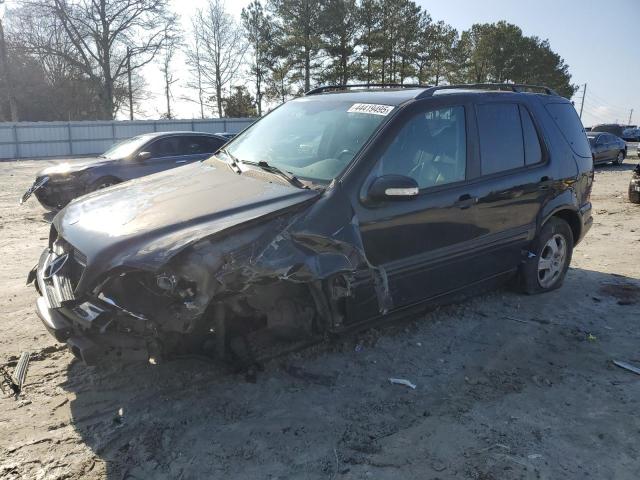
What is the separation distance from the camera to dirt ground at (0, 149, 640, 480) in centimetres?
265

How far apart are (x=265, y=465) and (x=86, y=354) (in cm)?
115

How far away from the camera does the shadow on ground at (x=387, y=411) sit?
2662mm

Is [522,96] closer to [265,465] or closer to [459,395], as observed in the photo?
[459,395]

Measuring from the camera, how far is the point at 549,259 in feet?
17.0

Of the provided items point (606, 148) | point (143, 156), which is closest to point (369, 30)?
point (606, 148)

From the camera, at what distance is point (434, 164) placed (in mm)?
3879

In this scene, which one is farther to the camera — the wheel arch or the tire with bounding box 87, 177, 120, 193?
the tire with bounding box 87, 177, 120, 193

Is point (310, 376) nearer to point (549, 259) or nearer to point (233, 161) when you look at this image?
point (233, 161)

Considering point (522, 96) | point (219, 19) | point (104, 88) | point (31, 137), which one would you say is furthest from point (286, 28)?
point (522, 96)

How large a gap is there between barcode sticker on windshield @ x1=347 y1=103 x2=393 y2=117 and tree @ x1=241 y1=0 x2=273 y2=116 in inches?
1572

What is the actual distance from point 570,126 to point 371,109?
2.65m

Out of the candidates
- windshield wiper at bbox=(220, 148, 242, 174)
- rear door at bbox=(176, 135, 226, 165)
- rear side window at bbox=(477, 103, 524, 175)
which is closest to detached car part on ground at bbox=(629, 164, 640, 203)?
rear side window at bbox=(477, 103, 524, 175)

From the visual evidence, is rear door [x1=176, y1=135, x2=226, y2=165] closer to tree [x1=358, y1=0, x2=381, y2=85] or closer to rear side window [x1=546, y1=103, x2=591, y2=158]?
rear side window [x1=546, y1=103, x2=591, y2=158]

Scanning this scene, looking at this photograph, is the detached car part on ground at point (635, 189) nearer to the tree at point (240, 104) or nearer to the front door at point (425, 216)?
the front door at point (425, 216)
